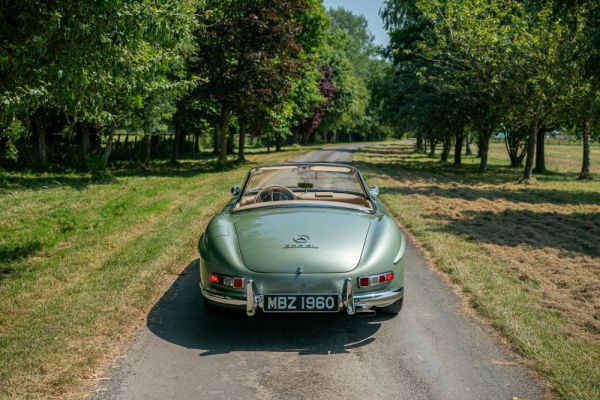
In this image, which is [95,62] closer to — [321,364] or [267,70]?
[321,364]

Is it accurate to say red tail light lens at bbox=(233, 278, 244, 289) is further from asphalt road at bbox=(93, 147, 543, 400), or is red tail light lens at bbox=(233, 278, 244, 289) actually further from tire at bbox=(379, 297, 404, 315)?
tire at bbox=(379, 297, 404, 315)

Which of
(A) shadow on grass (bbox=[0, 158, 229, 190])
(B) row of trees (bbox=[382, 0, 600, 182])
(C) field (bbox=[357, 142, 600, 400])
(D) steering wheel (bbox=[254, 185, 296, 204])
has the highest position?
(B) row of trees (bbox=[382, 0, 600, 182])

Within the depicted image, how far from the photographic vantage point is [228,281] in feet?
15.5

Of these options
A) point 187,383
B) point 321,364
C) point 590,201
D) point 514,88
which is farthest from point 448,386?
point 514,88

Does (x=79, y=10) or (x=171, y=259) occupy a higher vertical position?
(x=79, y=10)

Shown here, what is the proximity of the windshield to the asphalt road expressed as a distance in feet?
5.68

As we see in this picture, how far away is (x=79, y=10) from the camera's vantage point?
570 centimetres

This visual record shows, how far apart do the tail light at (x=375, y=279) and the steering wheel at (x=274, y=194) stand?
1.85 meters

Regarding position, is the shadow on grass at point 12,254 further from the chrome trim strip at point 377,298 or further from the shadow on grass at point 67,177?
the shadow on grass at point 67,177

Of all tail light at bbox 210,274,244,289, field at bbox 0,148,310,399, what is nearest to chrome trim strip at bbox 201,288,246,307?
tail light at bbox 210,274,244,289

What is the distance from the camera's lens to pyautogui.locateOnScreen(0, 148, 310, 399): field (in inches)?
166

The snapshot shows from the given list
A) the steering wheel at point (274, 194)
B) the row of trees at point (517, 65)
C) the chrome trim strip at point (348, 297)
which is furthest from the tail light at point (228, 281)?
the row of trees at point (517, 65)

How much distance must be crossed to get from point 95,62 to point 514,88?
678 inches

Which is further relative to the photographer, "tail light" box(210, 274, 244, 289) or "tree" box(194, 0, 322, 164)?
"tree" box(194, 0, 322, 164)
